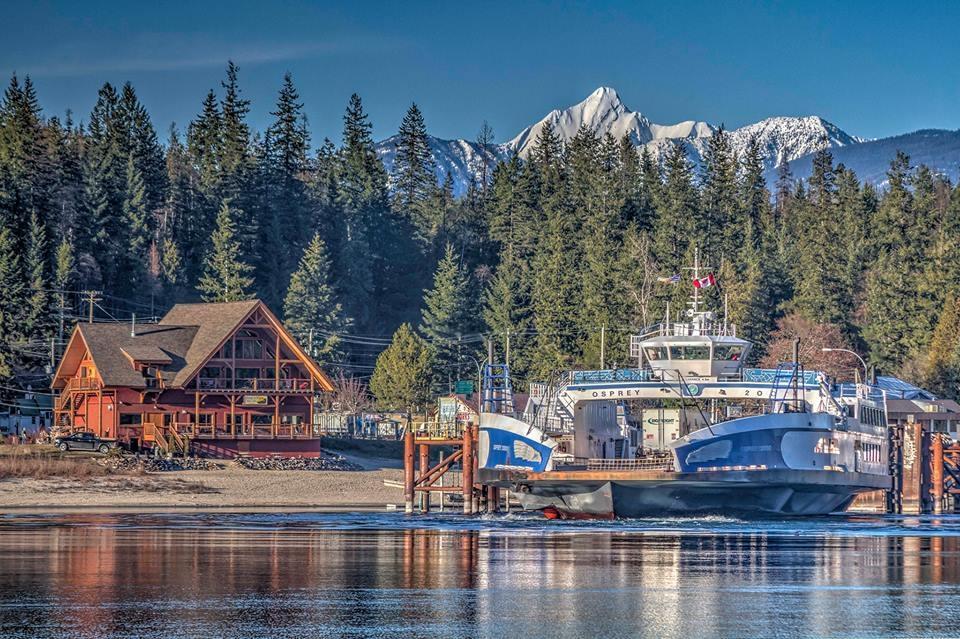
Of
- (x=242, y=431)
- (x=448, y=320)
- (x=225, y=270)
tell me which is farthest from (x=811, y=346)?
(x=225, y=270)

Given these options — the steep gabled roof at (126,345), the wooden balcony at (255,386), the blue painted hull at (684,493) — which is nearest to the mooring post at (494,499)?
the blue painted hull at (684,493)

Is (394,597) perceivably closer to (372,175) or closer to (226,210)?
(226,210)

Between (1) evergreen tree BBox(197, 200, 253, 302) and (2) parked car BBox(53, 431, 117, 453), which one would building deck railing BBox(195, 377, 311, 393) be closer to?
(2) parked car BBox(53, 431, 117, 453)

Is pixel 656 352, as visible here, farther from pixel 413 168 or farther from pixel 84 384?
pixel 413 168

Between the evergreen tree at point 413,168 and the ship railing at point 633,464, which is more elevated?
the evergreen tree at point 413,168

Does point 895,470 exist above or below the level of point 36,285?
below

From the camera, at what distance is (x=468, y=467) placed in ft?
216

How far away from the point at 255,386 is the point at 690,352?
121 feet

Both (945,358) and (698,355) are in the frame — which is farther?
(945,358)

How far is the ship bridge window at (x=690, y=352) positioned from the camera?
66.0m

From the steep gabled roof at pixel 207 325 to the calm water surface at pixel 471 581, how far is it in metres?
38.9

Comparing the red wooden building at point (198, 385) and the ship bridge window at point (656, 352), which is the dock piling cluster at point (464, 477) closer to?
the ship bridge window at point (656, 352)

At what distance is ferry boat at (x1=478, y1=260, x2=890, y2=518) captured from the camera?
189 feet

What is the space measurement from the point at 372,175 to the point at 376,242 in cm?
1136
